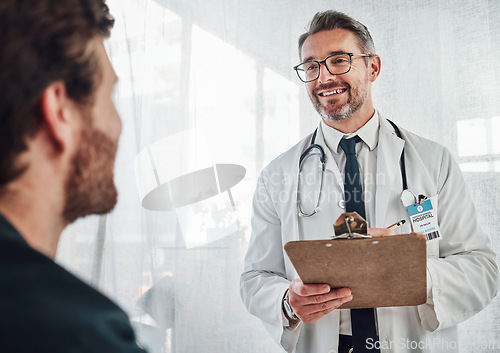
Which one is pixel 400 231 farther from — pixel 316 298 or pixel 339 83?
pixel 339 83

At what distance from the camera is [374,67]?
1.84 meters

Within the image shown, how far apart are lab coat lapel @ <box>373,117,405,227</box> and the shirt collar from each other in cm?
3

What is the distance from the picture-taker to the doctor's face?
1723 mm

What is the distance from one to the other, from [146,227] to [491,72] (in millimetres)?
1806

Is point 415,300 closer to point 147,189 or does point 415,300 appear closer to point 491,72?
point 491,72

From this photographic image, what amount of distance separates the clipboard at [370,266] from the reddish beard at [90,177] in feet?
1.73

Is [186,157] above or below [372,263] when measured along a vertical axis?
above

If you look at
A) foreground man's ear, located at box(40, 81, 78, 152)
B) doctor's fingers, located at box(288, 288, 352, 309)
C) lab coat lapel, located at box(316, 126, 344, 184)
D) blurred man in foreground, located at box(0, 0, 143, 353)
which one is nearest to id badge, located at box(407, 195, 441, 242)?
lab coat lapel, located at box(316, 126, 344, 184)

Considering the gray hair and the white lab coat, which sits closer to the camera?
the white lab coat

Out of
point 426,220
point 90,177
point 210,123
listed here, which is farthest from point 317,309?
point 210,123

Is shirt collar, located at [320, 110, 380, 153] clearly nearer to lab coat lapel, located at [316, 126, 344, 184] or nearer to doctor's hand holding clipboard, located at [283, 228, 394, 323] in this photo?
lab coat lapel, located at [316, 126, 344, 184]

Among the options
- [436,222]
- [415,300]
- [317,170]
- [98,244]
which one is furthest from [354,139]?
[98,244]

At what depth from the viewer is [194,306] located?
2160mm

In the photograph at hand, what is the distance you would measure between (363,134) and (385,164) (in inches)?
6.5
